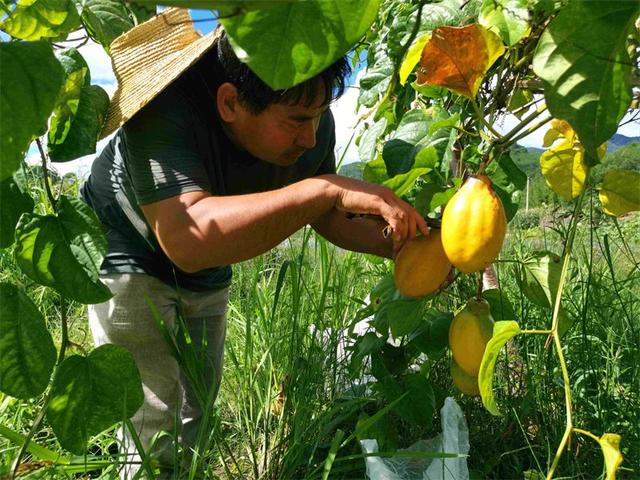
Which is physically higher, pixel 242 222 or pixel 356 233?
pixel 356 233

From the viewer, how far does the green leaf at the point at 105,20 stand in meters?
1.13

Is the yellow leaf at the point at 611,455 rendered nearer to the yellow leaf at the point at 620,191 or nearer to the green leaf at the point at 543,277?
the green leaf at the point at 543,277

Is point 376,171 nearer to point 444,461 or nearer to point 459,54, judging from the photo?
point 459,54

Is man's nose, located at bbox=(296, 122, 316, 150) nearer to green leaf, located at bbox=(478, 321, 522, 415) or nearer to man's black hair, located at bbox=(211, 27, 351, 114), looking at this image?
man's black hair, located at bbox=(211, 27, 351, 114)

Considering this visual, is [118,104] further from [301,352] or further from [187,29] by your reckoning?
[301,352]

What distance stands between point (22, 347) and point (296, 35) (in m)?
0.65

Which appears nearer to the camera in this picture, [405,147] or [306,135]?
[405,147]

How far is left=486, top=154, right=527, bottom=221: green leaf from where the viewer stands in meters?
1.03

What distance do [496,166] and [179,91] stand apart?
26.7 inches

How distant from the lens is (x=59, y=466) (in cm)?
117

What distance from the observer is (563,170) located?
3.43 feet

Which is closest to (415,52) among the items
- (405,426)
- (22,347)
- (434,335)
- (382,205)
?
(382,205)

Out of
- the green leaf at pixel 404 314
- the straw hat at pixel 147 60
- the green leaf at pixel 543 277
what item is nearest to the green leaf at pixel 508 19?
the green leaf at pixel 543 277

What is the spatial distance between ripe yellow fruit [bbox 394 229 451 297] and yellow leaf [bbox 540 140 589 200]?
0.79 feet
